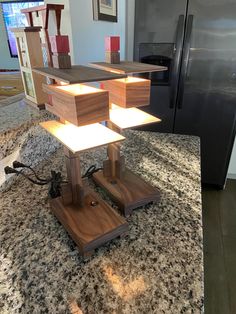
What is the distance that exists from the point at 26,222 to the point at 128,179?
335 millimetres

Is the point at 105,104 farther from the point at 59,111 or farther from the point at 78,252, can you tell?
the point at 78,252

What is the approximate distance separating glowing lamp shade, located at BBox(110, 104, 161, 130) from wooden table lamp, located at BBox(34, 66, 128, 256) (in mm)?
67

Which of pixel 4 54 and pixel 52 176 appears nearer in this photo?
pixel 52 176

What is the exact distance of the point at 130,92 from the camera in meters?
0.60

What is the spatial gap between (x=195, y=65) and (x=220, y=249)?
137 centimetres

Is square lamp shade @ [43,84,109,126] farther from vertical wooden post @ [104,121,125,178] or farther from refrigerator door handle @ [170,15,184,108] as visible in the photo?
refrigerator door handle @ [170,15,184,108]

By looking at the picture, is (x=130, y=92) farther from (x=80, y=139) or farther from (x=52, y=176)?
(x=52, y=176)

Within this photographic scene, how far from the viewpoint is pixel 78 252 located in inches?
22.6

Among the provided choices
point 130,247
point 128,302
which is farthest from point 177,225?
point 128,302

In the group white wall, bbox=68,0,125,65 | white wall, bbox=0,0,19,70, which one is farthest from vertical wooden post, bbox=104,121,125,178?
white wall, bbox=0,0,19,70

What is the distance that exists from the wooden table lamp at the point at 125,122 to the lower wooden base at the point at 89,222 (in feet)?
0.25

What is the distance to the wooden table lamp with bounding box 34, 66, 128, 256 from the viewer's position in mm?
489

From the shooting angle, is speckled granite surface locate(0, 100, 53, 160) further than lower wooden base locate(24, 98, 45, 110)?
No

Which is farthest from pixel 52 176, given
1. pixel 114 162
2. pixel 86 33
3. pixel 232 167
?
pixel 232 167
